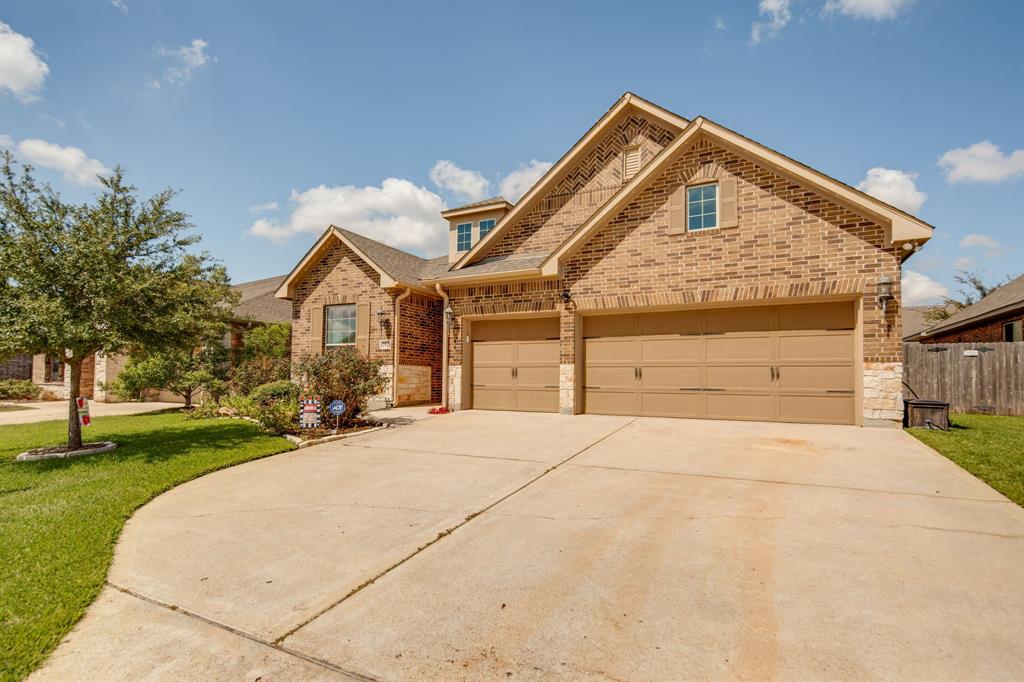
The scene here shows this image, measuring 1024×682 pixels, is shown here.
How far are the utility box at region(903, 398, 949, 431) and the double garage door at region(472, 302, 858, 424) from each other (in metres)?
0.98

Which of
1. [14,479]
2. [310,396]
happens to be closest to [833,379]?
[310,396]

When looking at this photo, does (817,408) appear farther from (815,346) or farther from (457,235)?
(457,235)

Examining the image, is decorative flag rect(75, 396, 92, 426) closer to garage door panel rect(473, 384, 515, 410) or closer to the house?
the house

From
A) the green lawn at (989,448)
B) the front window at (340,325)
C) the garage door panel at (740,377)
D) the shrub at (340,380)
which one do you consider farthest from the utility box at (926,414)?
the front window at (340,325)

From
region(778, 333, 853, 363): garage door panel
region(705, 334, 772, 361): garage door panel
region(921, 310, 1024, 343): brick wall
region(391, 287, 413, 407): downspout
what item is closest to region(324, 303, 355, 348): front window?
region(391, 287, 413, 407): downspout

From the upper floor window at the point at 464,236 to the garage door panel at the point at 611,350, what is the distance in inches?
277

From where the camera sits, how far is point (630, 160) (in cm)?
1363

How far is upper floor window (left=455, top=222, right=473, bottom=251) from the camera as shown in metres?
16.8

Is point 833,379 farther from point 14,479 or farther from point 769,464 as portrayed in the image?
point 14,479

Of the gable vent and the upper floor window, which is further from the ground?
the gable vent

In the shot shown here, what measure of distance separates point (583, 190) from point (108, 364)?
1931 centimetres

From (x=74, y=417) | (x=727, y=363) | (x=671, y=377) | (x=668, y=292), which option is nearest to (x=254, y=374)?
(x=74, y=417)

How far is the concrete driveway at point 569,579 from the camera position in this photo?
92.9 inches

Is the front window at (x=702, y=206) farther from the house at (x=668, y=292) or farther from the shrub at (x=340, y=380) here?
the shrub at (x=340, y=380)
